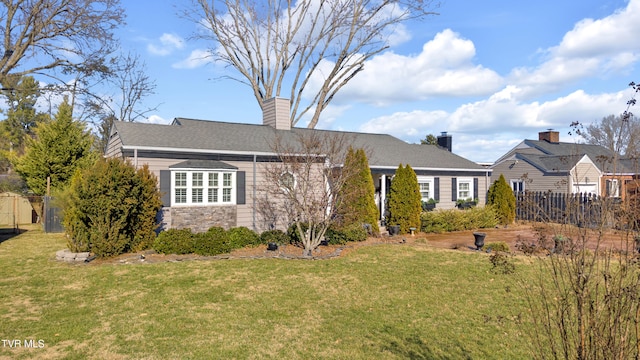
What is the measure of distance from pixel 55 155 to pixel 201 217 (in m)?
10.8

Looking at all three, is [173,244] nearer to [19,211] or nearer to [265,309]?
[265,309]

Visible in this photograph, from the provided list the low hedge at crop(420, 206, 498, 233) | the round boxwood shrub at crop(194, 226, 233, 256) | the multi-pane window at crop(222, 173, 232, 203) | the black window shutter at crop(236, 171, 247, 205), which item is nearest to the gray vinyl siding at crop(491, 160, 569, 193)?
the low hedge at crop(420, 206, 498, 233)

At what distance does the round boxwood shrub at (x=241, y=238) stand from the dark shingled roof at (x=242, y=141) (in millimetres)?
3636

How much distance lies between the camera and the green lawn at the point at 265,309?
580cm

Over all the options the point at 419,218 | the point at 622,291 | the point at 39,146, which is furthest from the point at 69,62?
the point at 622,291

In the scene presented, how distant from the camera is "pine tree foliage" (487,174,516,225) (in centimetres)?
2012

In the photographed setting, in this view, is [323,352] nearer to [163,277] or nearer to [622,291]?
[622,291]

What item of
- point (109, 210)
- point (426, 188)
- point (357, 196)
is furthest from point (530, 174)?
point (109, 210)

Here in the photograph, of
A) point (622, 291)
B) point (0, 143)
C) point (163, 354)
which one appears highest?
point (0, 143)

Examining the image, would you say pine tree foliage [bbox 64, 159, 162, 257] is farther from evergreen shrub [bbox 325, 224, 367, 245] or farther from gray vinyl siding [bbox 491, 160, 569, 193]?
gray vinyl siding [bbox 491, 160, 569, 193]

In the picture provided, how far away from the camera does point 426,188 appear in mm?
20609

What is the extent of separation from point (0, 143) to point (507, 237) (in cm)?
3990

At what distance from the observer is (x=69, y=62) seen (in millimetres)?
22641

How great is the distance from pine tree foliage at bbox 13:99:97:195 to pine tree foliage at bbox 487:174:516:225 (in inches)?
798
